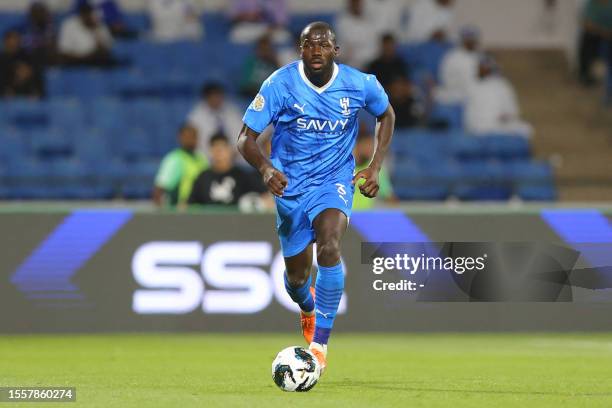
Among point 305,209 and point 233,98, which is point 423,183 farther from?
point 305,209

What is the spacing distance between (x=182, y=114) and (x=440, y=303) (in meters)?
6.40

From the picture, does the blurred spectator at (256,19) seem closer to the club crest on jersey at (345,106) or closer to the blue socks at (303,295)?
the blue socks at (303,295)

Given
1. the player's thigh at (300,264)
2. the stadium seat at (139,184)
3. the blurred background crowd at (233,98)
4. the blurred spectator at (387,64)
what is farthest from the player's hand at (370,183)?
the blurred spectator at (387,64)

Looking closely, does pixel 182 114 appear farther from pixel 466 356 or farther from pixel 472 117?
pixel 466 356

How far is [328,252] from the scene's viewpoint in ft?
27.3

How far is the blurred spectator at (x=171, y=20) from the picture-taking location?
1966 cm

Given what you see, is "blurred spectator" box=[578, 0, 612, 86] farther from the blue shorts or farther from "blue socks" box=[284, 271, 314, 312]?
the blue shorts

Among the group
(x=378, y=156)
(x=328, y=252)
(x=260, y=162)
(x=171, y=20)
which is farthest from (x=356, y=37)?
(x=328, y=252)

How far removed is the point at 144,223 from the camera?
1233 cm

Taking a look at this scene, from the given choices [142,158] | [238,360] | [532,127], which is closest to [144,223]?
[238,360]

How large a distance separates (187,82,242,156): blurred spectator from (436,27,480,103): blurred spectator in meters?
3.31

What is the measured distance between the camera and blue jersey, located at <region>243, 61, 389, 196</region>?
8.58 meters

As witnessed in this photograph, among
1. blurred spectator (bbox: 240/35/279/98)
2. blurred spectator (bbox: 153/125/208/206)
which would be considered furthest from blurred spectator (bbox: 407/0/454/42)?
blurred spectator (bbox: 153/125/208/206)

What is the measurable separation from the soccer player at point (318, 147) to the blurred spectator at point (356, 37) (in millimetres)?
10467
